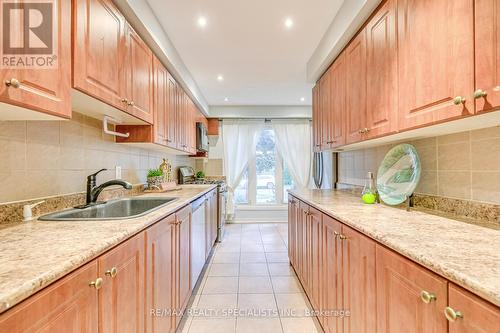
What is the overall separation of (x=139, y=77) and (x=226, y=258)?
7.65 feet

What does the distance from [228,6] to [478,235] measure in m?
2.09

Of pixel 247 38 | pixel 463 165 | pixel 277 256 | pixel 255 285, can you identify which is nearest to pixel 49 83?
pixel 247 38

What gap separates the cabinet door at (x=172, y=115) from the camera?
102 inches

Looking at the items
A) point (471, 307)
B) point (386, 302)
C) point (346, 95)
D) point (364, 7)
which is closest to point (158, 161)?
point (346, 95)

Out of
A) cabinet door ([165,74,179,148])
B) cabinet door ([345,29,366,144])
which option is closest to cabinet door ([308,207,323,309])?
cabinet door ([345,29,366,144])

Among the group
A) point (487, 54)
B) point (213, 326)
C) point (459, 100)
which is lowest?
point (213, 326)

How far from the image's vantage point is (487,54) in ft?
2.86

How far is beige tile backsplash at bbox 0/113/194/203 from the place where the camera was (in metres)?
1.20

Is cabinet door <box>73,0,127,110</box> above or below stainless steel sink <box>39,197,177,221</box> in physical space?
above

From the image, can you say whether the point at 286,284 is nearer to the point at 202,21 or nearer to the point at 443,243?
the point at 443,243

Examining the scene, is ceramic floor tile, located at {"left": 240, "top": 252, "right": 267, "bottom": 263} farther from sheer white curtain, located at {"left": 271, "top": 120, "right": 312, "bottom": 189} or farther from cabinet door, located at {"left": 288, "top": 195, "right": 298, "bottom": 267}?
sheer white curtain, located at {"left": 271, "top": 120, "right": 312, "bottom": 189}

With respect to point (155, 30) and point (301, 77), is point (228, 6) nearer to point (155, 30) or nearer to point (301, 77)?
point (155, 30)

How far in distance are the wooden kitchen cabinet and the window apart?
2.70 metres

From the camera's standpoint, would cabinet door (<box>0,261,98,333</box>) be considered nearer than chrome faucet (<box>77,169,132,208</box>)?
Yes
